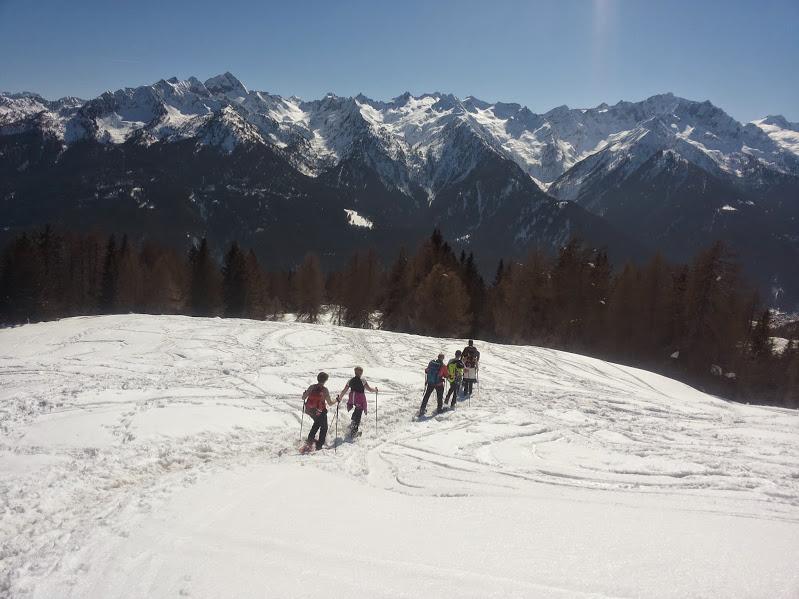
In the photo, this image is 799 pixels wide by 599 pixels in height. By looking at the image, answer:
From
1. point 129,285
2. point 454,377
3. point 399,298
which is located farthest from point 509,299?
point 129,285

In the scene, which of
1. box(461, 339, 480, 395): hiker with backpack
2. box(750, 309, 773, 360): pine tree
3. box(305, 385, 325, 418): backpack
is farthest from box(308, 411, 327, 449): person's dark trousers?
box(750, 309, 773, 360): pine tree

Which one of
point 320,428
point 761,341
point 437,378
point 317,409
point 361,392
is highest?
point 761,341

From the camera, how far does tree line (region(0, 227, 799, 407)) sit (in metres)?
40.2

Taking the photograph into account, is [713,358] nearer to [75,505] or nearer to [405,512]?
[405,512]

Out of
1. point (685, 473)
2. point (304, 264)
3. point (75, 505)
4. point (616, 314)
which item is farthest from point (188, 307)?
point (685, 473)

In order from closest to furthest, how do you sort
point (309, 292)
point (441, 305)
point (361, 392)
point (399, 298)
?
A: point (361, 392) < point (441, 305) < point (399, 298) < point (309, 292)

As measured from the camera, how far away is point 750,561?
6.50 meters

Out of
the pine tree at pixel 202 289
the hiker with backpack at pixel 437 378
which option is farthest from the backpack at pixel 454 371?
the pine tree at pixel 202 289

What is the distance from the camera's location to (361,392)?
590 inches

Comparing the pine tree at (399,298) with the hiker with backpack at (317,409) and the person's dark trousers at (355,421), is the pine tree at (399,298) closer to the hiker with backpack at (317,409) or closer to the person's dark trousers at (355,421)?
the person's dark trousers at (355,421)

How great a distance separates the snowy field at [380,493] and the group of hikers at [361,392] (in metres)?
0.74

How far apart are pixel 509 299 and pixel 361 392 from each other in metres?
36.6

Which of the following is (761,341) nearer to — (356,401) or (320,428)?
(356,401)

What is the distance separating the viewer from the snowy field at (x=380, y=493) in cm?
638
